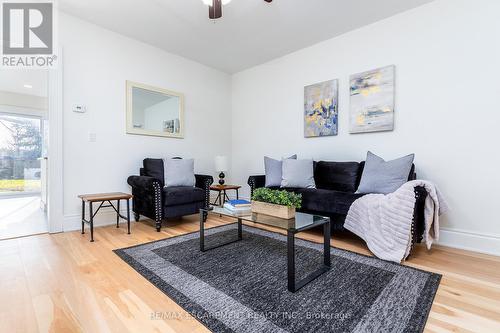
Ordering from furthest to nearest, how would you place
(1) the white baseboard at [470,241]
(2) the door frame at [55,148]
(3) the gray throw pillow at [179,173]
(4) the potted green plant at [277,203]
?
(3) the gray throw pillow at [179,173] < (2) the door frame at [55,148] < (1) the white baseboard at [470,241] < (4) the potted green plant at [277,203]

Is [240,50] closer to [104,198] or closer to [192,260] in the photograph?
[104,198]

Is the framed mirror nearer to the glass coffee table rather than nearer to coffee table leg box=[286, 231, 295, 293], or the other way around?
the glass coffee table

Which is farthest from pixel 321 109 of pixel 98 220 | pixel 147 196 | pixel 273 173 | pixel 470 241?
pixel 98 220

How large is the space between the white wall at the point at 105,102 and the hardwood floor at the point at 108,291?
3.18ft

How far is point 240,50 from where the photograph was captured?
3.89m

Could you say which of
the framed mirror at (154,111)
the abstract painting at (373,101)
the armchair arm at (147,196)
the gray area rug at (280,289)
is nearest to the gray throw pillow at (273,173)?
the abstract painting at (373,101)

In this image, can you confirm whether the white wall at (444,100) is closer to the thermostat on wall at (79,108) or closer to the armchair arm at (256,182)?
the armchair arm at (256,182)

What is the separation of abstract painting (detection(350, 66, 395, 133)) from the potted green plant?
5.83 feet

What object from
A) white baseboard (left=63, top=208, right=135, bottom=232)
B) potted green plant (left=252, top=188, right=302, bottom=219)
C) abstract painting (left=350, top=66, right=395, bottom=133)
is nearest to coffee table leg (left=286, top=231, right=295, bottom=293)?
potted green plant (left=252, top=188, right=302, bottom=219)

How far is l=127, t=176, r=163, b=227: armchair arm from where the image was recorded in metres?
2.93

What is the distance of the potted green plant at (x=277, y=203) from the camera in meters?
1.88

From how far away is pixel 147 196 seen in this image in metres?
3.07

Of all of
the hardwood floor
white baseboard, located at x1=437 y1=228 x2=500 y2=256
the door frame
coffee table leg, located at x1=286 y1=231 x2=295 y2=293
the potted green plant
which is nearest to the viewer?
the hardwood floor

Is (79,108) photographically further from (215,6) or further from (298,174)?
(298,174)
